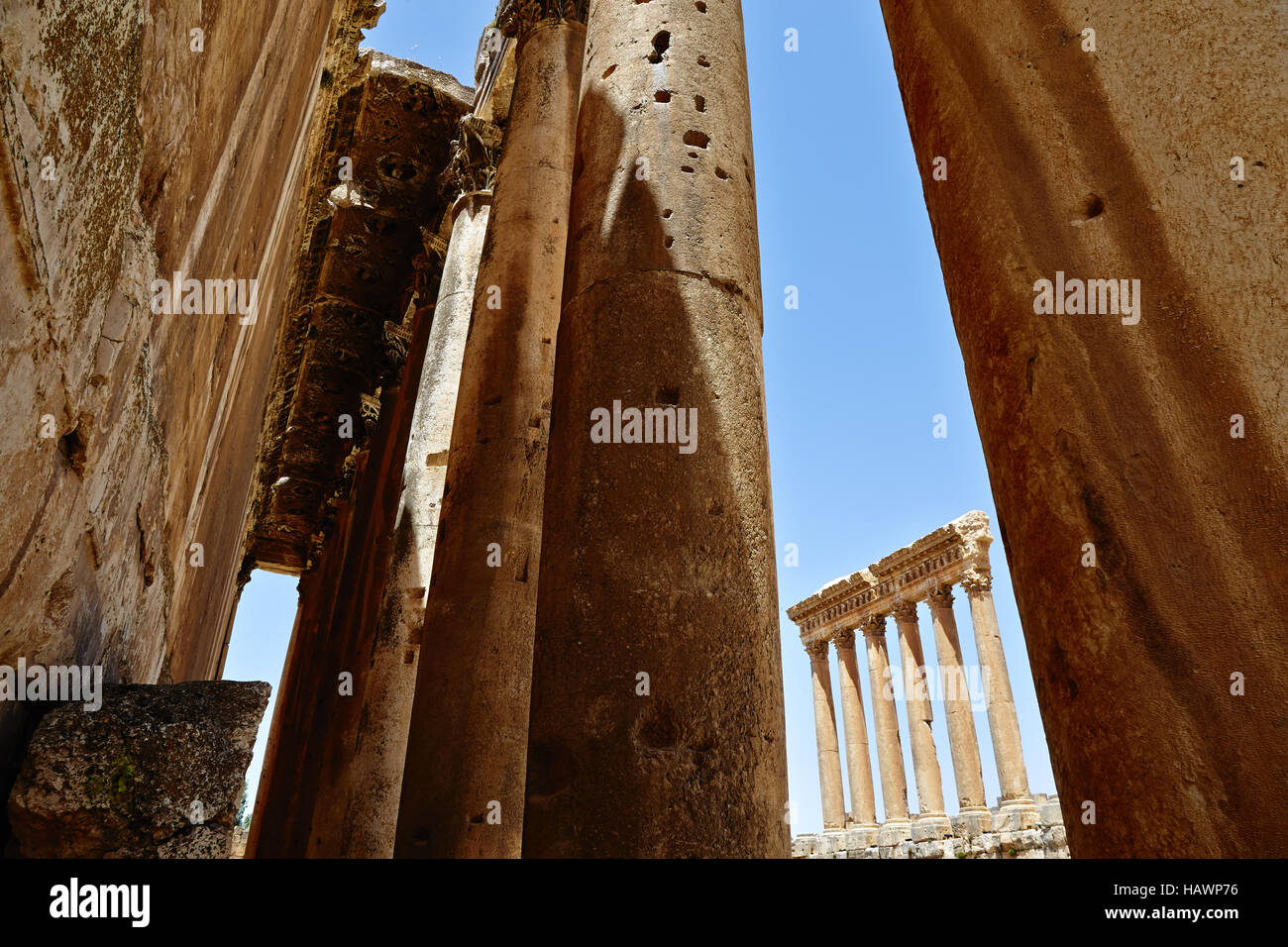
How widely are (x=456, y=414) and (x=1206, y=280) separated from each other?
5205 mm

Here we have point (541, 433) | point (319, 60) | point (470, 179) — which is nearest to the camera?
point (541, 433)

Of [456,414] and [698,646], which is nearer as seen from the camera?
[698,646]

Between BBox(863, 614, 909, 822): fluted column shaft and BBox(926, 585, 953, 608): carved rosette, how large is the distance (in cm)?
211

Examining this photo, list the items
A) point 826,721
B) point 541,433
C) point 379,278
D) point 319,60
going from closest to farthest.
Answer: point 541,433 < point 319,60 < point 379,278 < point 826,721

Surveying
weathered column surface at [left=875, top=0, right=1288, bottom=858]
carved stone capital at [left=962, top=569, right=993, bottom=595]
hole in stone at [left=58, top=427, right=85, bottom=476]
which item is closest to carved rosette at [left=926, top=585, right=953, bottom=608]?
carved stone capital at [left=962, top=569, right=993, bottom=595]

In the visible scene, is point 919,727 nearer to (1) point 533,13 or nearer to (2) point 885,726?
(2) point 885,726

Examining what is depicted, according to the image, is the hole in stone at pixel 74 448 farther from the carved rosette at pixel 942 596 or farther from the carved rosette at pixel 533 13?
the carved rosette at pixel 942 596

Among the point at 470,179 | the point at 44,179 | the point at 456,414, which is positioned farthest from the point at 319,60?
the point at 44,179

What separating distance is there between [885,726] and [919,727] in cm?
111

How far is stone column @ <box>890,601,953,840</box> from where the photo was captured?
822 inches

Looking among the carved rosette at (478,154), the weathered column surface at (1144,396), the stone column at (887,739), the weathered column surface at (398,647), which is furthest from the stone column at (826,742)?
the weathered column surface at (1144,396)

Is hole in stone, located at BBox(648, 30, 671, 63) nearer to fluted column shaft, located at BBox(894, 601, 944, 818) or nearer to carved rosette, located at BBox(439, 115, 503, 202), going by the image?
carved rosette, located at BBox(439, 115, 503, 202)
